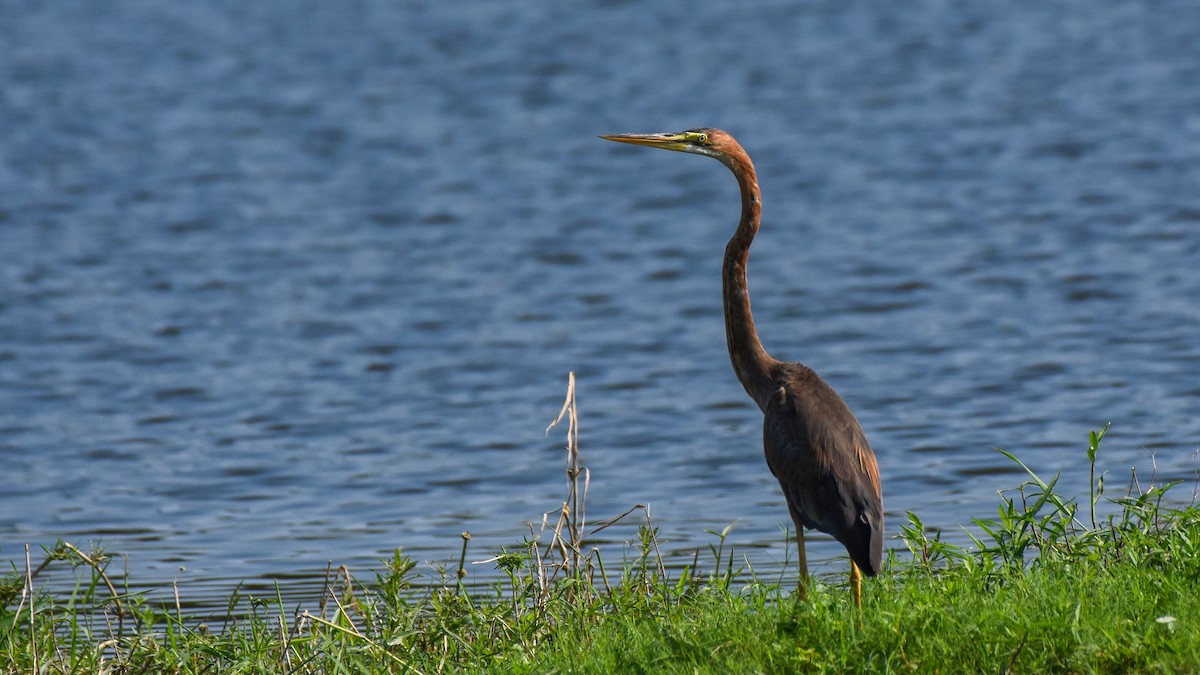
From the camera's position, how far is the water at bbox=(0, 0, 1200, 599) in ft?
31.8

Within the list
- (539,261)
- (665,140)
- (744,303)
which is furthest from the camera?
(539,261)

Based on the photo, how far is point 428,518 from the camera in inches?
359

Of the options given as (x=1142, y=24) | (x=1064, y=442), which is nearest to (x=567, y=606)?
(x=1064, y=442)

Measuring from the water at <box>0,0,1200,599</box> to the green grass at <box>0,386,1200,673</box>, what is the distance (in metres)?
1.74

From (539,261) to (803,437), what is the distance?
886cm

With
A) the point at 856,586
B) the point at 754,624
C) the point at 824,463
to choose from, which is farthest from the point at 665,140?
the point at 754,624

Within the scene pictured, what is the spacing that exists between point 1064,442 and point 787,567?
2689mm

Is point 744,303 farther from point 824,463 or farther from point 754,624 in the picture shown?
point 754,624

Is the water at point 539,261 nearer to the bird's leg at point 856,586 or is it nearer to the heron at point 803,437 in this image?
the heron at point 803,437

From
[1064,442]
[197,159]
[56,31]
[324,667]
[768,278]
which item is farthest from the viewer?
[56,31]

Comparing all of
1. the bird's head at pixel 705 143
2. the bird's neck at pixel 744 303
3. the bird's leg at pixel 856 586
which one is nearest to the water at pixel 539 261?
the bird's neck at pixel 744 303

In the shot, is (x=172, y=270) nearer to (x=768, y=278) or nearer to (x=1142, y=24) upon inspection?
(x=768, y=278)

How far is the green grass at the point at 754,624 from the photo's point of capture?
4953 mm

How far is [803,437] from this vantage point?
6324 mm
